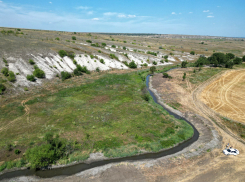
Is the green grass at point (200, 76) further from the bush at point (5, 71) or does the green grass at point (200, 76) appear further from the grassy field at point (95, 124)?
the bush at point (5, 71)

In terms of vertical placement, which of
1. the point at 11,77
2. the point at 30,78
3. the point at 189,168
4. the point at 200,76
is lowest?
the point at 189,168

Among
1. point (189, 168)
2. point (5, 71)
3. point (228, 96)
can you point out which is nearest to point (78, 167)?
point (189, 168)

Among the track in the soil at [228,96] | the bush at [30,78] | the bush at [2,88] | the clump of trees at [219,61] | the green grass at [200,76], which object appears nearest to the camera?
the track in the soil at [228,96]

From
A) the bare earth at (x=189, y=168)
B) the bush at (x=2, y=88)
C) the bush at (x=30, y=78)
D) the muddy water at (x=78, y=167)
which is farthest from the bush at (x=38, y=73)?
the bare earth at (x=189, y=168)

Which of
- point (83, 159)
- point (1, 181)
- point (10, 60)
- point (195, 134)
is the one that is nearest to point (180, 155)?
point (195, 134)

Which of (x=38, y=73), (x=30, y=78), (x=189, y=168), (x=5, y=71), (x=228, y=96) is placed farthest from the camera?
(x=38, y=73)

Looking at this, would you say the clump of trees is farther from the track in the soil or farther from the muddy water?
the muddy water

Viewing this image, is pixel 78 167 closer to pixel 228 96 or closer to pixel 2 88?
pixel 2 88

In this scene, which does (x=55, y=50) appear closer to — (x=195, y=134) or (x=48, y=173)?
(x=48, y=173)

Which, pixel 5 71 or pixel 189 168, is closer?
pixel 189 168
